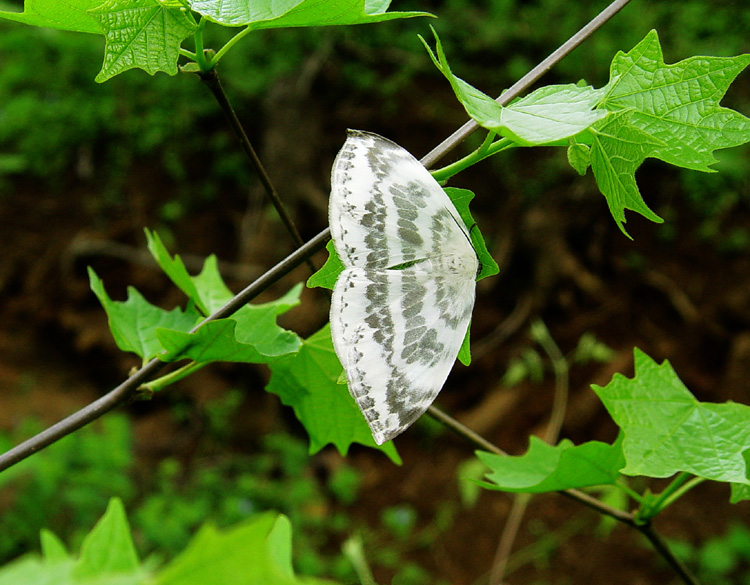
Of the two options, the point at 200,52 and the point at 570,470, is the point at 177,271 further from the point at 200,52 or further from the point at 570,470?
the point at 570,470

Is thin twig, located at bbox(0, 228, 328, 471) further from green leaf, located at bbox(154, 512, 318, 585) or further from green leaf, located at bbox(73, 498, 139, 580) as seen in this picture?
green leaf, located at bbox(154, 512, 318, 585)

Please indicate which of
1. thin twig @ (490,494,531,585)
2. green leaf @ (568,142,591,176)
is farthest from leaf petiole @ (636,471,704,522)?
thin twig @ (490,494,531,585)

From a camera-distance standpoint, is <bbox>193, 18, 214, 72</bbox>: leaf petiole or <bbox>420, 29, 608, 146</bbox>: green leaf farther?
<bbox>193, 18, 214, 72</bbox>: leaf petiole

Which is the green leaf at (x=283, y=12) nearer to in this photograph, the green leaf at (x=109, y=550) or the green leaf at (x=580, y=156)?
the green leaf at (x=580, y=156)

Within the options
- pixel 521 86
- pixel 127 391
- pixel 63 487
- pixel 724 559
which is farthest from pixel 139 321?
pixel 724 559

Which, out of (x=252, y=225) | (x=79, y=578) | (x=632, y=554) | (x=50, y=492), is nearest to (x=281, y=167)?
(x=252, y=225)

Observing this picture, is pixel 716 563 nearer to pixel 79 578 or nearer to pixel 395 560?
pixel 395 560
